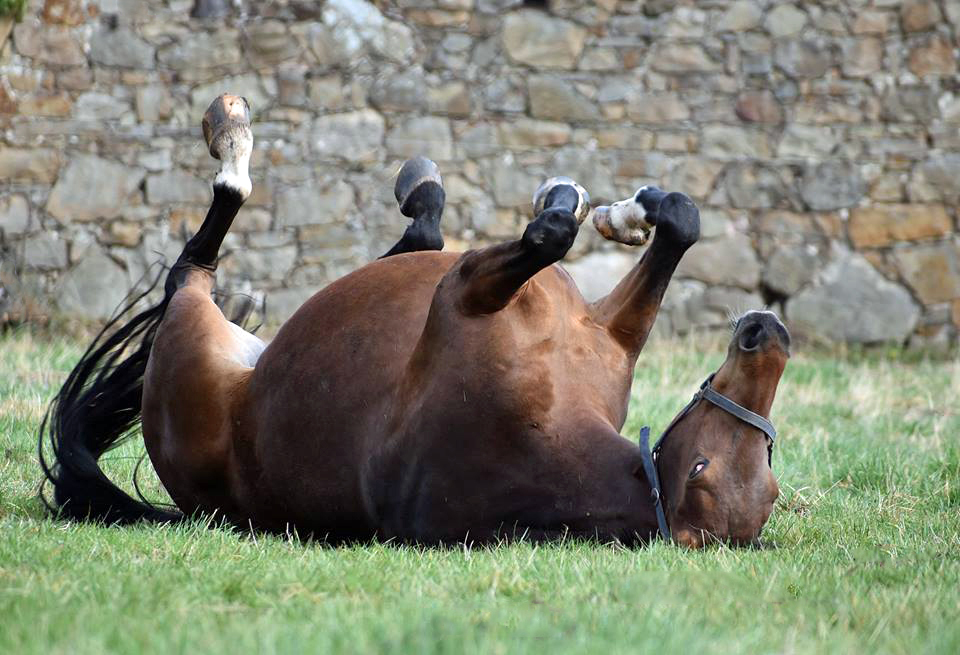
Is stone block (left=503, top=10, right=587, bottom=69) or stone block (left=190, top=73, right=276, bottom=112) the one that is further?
stone block (left=503, top=10, right=587, bottom=69)

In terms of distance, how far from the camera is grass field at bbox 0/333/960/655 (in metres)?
2.17

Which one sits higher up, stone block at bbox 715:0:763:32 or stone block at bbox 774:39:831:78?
stone block at bbox 715:0:763:32

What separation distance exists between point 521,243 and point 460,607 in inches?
48.1

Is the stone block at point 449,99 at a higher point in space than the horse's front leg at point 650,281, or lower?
higher

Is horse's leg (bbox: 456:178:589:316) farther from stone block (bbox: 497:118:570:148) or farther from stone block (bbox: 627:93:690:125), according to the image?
stone block (bbox: 627:93:690:125)

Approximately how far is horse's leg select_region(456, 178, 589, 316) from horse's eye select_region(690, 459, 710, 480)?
0.70 m

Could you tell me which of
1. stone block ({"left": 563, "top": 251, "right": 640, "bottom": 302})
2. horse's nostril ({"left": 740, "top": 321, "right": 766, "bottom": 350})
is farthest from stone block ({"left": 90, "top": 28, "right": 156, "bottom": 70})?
horse's nostril ({"left": 740, "top": 321, "right": 766, "bottom": 350})

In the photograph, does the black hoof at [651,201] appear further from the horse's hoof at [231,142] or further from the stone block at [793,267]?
the stone block at [793,267]

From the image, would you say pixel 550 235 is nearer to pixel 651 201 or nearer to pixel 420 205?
pixel 651 201

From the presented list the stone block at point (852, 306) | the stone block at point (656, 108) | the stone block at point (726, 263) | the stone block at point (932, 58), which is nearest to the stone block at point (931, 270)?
the stone block at point (852, 306)

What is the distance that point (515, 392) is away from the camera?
333 centimetres

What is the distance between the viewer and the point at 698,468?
313 cm

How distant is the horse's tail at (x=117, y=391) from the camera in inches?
165

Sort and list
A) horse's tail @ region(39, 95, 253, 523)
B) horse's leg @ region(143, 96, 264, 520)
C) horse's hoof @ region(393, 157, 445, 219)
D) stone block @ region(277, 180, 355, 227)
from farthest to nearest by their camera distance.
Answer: stone block @ region(277, 180, 355, 227), horse's hoof @ region(393, 157, 445, 219), horse's tail @ region(39, 95, 253, 523), horse's leg @ region(143, 96, 264, 520)
